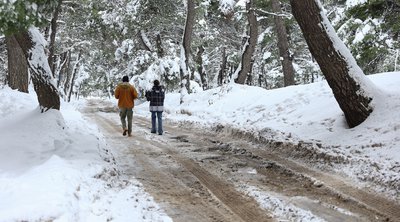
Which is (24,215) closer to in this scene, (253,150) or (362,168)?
(362,168)

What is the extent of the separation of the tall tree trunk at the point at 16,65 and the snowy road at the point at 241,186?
23.3ft

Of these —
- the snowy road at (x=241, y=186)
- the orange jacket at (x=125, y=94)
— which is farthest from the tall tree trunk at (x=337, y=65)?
the orange jacket at (x=125, y=94)

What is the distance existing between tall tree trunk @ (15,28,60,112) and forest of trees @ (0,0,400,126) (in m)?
0.02

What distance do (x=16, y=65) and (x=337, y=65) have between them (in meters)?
11.5

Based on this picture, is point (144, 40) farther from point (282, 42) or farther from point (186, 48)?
point (282, 42)

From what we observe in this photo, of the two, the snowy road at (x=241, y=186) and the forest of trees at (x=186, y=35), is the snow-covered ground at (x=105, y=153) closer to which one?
the snowy road at (x=241, y=186)

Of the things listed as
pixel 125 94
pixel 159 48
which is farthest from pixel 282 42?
pixel 159 48

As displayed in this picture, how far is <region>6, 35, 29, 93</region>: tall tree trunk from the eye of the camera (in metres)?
14.4

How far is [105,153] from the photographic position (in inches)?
319

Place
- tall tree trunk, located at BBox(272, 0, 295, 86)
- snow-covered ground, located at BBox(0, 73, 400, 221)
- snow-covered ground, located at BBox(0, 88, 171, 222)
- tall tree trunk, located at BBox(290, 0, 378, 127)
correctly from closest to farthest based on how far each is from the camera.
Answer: snow-covered ground, located at BBox(0, 88, 171, 222), snow-covered ground, located at BBox(0, 73, 400, 221), tall tree trunk, located at BBox(290, 0, 378, 127), tall tree trunk, located at BBox(272, 0, 295, 86)

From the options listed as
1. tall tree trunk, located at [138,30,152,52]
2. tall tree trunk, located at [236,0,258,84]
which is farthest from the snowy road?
tall tree trunk, located at [138,30,152,52]

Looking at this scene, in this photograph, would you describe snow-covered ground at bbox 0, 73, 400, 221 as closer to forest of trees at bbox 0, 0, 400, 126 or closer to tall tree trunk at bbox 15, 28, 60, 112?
tall tree trunk at bbox 15, 28, 60, 112

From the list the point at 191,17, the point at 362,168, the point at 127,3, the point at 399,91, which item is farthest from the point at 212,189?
the point at 127,3

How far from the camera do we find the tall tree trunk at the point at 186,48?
2023 centimetres
